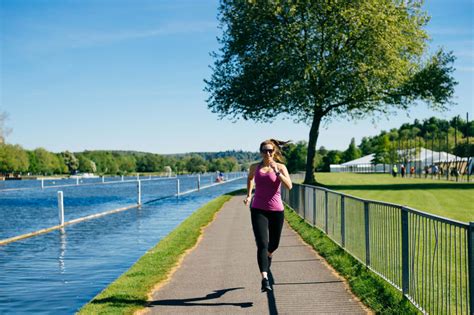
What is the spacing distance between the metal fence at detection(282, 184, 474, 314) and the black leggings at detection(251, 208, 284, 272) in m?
1.54

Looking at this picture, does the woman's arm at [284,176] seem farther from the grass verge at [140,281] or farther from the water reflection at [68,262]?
the water reflection at [68,262]

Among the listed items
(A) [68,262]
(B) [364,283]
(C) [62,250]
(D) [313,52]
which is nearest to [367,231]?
(B) [364,283]

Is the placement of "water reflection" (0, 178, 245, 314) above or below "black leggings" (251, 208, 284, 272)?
below

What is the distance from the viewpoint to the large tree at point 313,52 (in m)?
35.2

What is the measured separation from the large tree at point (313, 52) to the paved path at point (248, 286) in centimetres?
2388

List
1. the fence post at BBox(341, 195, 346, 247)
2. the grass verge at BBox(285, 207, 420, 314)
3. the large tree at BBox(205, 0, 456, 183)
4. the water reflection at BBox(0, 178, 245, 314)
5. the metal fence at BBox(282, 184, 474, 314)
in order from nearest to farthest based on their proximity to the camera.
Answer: the metal fence at BBox(282, 184, 474, 314), the grass verge at BBox(285, 207, 420, 314), the water reflection at BBox(0, 178, 245, 314), the fence post at BBox(341, 195, 346, 247), the large tree at BBox(205, 0, 456, 183)

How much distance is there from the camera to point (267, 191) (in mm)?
8219

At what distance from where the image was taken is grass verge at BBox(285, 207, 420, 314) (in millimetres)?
7114

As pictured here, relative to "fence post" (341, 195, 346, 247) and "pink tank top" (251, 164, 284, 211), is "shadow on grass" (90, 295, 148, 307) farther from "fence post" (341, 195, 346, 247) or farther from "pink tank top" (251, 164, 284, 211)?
"fence post" (341, 195, 346, 247)

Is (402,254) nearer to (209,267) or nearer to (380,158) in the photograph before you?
(209,267)

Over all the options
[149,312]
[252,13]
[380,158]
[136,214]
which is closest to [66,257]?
[149,312]

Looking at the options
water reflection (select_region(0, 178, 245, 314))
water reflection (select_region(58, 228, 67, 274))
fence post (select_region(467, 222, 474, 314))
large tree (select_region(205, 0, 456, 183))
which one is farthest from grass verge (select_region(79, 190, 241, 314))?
large tree (select_region(205, 0, 456, 183))

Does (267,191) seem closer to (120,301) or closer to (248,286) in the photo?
(248,286)

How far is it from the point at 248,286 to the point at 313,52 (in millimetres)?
29227
